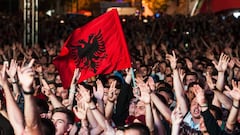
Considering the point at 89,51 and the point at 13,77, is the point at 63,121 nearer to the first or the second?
the point at 13,77

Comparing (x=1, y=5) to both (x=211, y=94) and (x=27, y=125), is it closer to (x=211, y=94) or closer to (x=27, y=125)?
(x=211, y=94)

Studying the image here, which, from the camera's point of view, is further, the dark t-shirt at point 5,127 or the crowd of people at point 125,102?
the dark t-shirt at point 5,127

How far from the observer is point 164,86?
11133 mm

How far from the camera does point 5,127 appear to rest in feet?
25.6

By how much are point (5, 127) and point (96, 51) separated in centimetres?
372

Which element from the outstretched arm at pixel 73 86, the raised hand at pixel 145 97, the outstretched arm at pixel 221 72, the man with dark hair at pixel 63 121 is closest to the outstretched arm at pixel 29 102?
the man with dark hair at pixel 63 121

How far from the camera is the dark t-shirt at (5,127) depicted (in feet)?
25.3

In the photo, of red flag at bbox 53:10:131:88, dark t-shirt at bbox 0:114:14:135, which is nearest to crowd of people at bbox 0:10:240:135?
dark t-shirt at bbox 0:114:14:135

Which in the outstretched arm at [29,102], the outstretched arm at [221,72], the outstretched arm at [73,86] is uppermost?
the outstretched arm at [29,102]

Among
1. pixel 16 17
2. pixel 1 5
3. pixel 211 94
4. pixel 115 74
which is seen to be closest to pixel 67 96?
pixel 211 94

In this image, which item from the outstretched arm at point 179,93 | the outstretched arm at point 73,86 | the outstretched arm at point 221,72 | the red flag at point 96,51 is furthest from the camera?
the red flag at point 96,51

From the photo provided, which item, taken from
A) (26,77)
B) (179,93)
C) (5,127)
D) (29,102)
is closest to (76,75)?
(179,93)

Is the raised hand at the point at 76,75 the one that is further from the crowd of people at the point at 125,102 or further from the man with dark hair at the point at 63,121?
the man with dark hair at the point at 63,121

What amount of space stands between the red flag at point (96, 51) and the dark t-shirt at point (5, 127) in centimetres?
297
